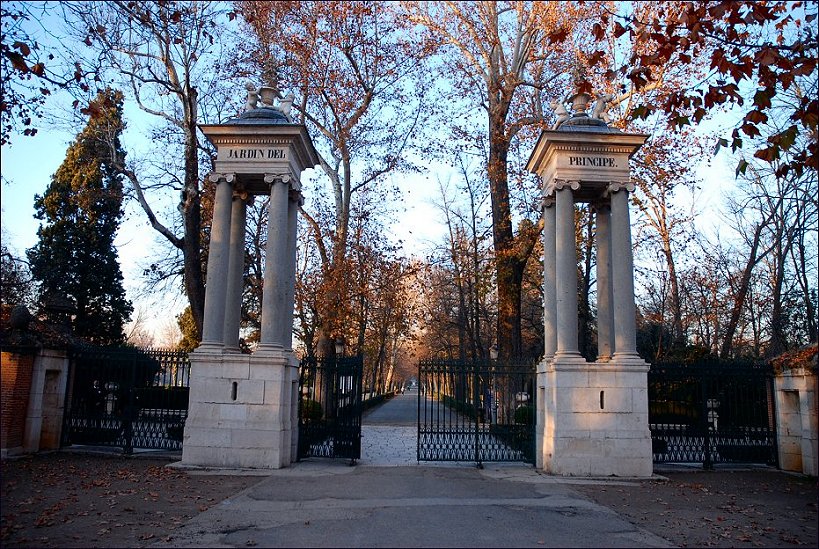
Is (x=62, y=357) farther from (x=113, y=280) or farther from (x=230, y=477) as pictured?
(x=113, y=280)

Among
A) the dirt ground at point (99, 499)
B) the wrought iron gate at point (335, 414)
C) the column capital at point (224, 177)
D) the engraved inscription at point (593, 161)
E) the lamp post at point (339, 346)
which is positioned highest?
the engraved inscription at point (593, 161)

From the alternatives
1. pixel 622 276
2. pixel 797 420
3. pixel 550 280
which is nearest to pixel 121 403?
pixel 550 280

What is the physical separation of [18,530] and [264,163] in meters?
9.72

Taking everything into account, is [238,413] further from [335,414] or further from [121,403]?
[121,403]

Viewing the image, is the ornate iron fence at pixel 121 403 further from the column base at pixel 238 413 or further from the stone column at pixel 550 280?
the stone column at pixel 550 280

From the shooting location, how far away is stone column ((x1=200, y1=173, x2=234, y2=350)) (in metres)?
15.4

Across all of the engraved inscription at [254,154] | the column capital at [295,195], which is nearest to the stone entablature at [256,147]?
the engraved inscription at [254,154]

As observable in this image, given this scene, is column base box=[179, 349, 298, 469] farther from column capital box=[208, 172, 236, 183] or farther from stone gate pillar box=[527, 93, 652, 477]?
stone gate pillar box=[527, 93, 652, 477]

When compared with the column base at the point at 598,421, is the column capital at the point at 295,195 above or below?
above

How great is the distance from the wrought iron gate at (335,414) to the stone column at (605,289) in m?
6.21

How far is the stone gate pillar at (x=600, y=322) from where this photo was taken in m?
14.5

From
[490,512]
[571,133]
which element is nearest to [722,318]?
[571,133]

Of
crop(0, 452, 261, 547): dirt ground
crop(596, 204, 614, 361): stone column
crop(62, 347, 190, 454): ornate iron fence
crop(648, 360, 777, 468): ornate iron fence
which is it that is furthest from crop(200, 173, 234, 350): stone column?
crop(648, 360, 777, 468): ornate iron fence

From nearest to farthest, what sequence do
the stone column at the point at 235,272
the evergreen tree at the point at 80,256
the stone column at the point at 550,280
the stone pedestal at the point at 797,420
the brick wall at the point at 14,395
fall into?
1. the brick wall at the point at 14,395
2. the stone pedestal at the point at 797,420
3. the stone column at the point at 550,280
4. the stone column at the point at 235,272
5. the evergreen tree at the point at 80,256
